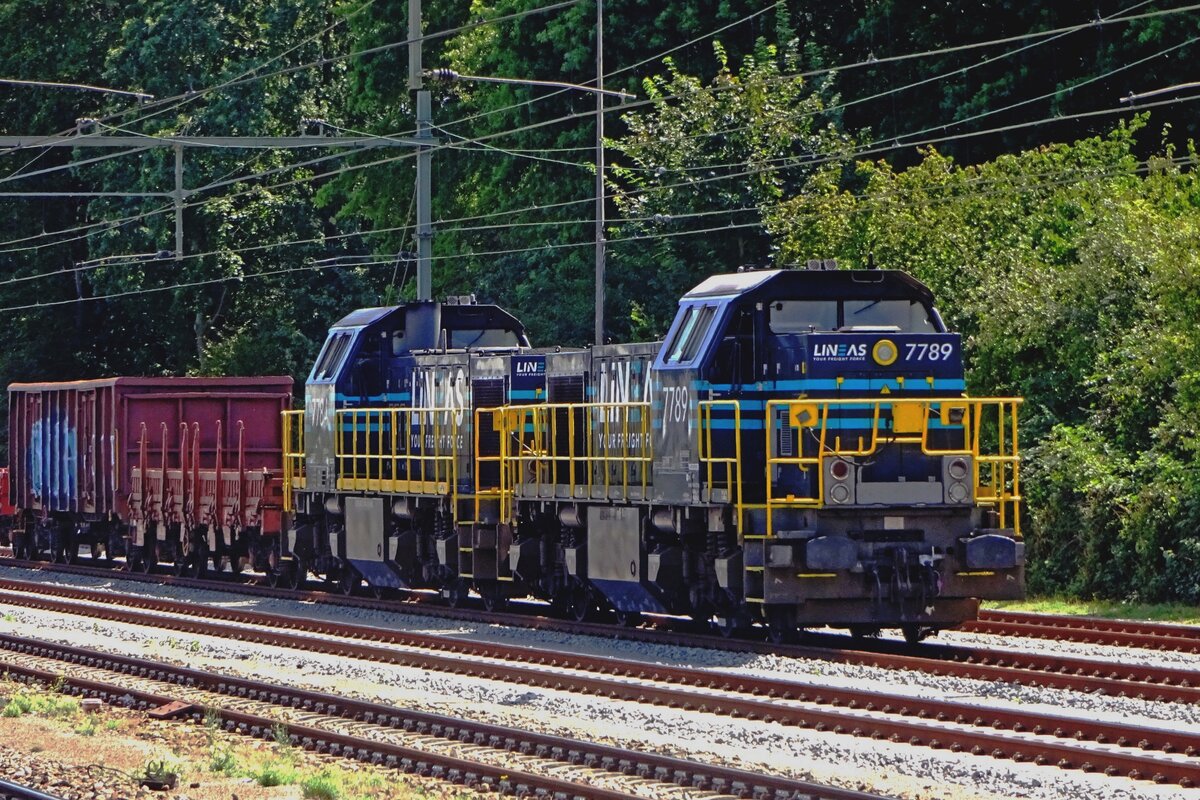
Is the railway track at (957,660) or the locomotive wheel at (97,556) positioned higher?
the locomotive wheel at (97,556)

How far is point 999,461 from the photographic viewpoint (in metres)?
18.2

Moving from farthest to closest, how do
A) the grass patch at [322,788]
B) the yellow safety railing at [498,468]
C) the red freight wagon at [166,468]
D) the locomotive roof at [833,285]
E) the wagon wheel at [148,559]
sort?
the wagon wheel at [148,559] < the red freight wagon at [166,468] < the yellow safety railing at [498,468] < the locomotive roof at [833,285] < the grass patch at [322,788]

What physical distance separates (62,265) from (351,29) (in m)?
12.4

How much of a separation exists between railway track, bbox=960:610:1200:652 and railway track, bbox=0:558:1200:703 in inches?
56.9

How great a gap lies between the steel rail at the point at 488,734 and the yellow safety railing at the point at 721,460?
416 centimetres

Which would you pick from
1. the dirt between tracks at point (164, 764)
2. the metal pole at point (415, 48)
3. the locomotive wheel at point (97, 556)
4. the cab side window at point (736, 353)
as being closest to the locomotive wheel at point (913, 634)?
the cab side window at point (736, 353)

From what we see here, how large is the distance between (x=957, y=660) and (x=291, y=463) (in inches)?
524

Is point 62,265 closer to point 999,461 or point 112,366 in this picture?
point 112,366

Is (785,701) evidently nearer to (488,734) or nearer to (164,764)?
(488,734)

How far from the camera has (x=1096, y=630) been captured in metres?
19.5

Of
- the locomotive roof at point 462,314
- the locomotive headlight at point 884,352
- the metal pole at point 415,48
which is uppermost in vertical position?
the metal pole at point 415,48

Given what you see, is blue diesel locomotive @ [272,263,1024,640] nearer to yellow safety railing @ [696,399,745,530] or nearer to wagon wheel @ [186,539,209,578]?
yellow safety railing @ [696,399,745,530]

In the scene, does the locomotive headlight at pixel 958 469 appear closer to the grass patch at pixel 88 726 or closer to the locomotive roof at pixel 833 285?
the locomotive roof at pixel 833 285

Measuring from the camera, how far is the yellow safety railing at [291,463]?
27906mm
